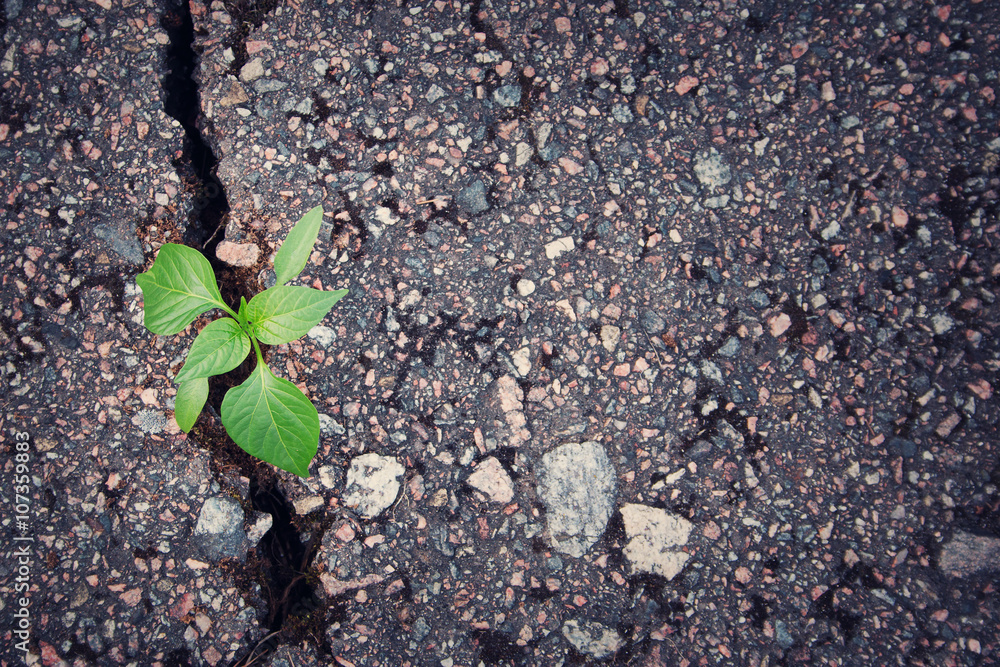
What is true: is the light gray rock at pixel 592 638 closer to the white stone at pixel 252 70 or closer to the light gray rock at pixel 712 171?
the light gray rock at pixel 712 171

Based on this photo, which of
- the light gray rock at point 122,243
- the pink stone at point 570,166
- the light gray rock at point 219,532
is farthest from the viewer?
the pink stone at point 570,166

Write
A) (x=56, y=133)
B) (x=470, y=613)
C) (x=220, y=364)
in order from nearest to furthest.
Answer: (x=220, y=364) → (x=470, y=613) → (x=56, y=133)

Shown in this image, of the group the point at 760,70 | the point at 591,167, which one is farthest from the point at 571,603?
the point at 760,70

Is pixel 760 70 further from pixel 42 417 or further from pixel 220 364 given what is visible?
pixel 42 417

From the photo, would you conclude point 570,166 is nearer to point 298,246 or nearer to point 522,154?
point 522,154

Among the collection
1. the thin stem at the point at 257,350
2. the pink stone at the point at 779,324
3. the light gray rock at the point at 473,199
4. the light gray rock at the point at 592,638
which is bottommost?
the light gray rock at the point at 592,638

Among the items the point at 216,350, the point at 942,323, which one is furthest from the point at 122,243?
the point at 942,323

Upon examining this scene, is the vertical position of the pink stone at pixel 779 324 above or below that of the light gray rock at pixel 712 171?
below

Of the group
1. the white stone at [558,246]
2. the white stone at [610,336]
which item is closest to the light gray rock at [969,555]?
the white stone at [610,336]
